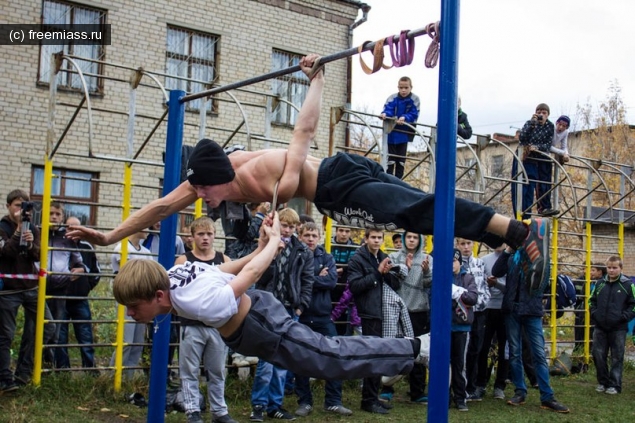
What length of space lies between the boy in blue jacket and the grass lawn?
2.84m

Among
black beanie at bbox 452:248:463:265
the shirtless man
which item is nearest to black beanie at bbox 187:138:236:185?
the shirtless man

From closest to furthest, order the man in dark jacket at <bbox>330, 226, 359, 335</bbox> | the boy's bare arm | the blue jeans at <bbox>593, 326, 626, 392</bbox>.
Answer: the boy's bare arm, the man in dark jacket at <bbox>330, 226, 359, 335</bbox>, the blue jeans at <bbox>593, 326, 626, 392</bbox>

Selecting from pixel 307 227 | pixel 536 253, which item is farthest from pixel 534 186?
pixel 536 253

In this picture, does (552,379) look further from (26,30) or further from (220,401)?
(26,30)

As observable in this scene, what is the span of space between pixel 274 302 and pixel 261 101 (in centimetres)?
1252

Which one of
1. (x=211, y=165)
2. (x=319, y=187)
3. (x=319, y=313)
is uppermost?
(x=211, y=165)

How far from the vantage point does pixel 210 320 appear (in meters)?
4.55

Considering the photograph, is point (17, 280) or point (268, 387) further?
point (17, 280)

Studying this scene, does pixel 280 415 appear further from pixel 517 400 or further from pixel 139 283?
pixel 139 283

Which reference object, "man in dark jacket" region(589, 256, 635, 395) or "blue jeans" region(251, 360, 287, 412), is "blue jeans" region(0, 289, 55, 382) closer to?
"blue jeans" region(251, 360, 287, 412)

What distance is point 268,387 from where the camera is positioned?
290 inches

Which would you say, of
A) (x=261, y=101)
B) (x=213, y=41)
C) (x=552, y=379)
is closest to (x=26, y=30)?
(x=213, y=41)

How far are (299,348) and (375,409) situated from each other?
10.7ft

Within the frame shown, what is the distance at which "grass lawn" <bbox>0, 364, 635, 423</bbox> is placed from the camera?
7.09m
